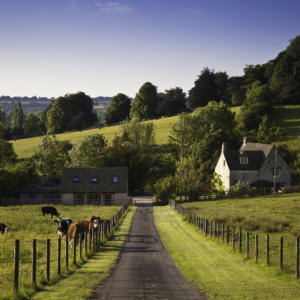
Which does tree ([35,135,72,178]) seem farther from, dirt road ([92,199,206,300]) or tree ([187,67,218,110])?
dirt road ([92,199,206,300])

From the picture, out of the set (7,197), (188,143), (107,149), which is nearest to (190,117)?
(188,143)

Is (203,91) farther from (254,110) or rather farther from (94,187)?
(94,187)

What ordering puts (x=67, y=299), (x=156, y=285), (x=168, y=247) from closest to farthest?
(x=67, y=299)
(x=156, y=285)
(x=168, y=247)

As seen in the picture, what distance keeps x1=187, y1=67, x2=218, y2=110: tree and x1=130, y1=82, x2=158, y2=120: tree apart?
1661cm

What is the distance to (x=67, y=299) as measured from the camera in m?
13.1

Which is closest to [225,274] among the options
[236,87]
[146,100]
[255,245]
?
[255,245]

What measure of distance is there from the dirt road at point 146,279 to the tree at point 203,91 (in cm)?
11843

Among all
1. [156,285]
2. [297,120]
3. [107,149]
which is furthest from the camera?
[297,120]

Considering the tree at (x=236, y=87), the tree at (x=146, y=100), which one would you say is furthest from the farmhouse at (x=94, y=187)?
the tree at (x=236, y=87)

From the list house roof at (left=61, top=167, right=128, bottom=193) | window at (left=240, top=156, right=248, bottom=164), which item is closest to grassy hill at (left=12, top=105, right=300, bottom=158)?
window at (left=240, top=156, right=248, bottom=164)

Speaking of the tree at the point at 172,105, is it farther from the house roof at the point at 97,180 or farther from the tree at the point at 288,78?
the house roof at the point at 97,180

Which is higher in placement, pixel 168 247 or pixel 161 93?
pixel 161 93

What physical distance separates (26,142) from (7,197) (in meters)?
67.0

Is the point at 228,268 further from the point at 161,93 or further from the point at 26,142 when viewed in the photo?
the point at 161,93
